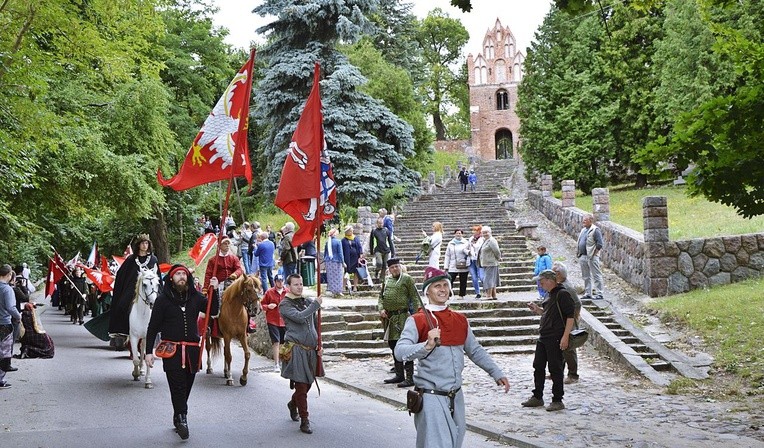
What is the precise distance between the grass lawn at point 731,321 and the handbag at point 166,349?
7.63 meters

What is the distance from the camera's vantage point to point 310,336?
1055cm

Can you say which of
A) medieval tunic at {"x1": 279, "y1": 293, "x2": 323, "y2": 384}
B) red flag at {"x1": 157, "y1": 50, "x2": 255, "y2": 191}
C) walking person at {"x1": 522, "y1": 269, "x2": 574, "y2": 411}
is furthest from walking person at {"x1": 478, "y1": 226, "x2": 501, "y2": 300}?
medieval tunic at {"x1": 279, "y1": 293, "x2": 323, "y2": 384}

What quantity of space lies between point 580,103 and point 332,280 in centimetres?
2400

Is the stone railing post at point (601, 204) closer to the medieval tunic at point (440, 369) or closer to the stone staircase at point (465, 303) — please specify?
the stone staircase at point (465, 303)

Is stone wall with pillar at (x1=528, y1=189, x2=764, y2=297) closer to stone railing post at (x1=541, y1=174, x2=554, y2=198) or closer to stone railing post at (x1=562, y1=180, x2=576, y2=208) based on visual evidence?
stone railing post at (x1=562, y1=180, x2=576, y2=208)

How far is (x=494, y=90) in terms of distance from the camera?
3155 inches

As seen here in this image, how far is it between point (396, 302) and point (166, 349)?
4.20 metres

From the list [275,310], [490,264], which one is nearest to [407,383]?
[275,310]

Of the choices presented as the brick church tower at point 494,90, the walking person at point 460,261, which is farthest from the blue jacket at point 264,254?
the brick church tower at point 494,90

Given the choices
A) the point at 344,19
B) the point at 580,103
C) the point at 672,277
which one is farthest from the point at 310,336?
the point at 580,103

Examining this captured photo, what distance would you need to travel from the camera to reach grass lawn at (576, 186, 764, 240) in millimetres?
21516

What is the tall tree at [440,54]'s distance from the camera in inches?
3226

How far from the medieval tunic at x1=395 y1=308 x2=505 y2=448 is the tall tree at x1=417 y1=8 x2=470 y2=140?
74051 mm

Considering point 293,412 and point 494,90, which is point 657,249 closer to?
point 293,412
